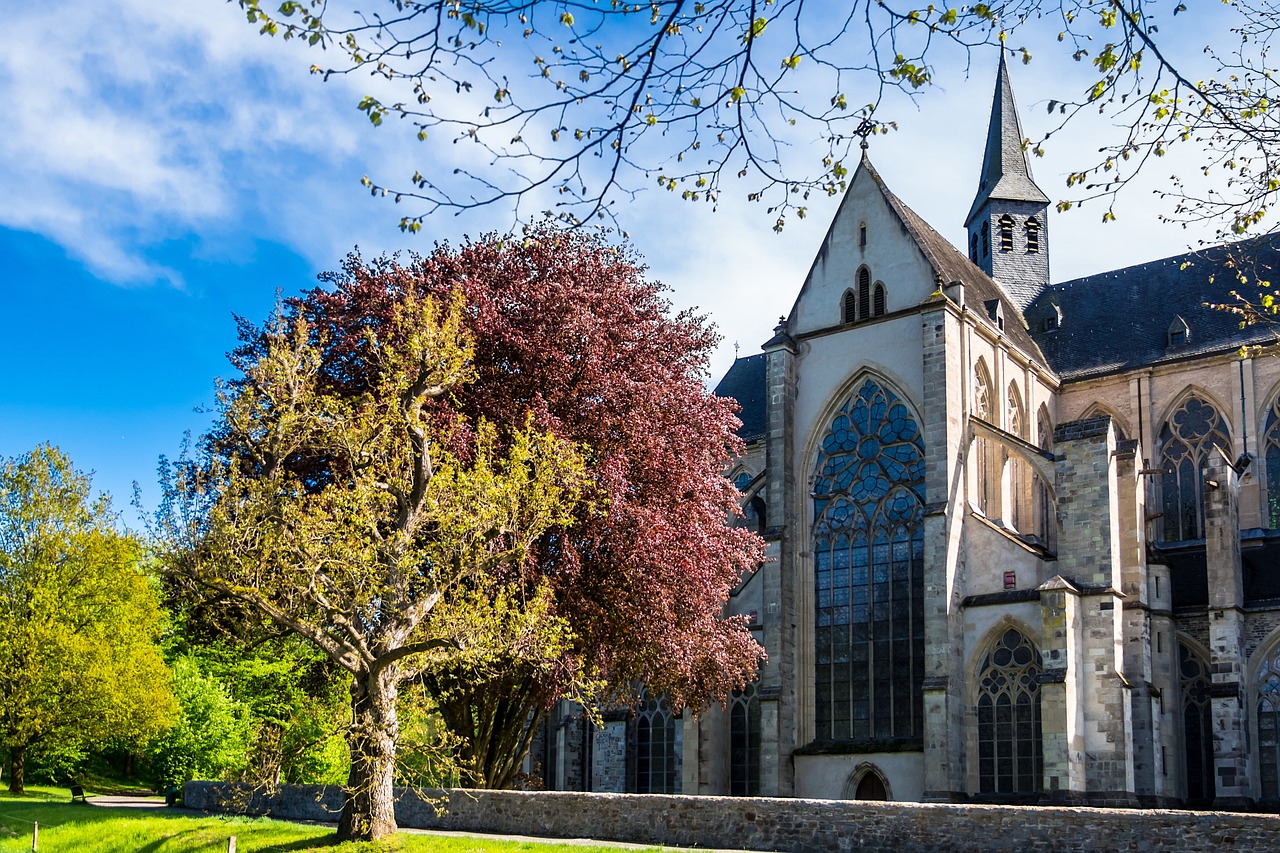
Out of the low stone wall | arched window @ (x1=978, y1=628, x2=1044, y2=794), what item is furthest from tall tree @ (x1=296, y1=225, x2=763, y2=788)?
arched window @ (x1=978, y1=628, x2=1044, y2=794)

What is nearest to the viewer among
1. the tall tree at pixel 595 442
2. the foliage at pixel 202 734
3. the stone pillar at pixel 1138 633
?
the tall tree at pixel 595 442

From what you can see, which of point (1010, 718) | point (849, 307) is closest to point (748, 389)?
point (849, 307)

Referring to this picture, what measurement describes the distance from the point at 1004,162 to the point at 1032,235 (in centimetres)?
264

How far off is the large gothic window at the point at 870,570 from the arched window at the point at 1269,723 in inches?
265

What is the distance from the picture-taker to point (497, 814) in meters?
19.4

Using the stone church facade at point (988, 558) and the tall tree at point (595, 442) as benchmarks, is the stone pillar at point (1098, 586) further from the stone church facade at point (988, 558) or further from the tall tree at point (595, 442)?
the tall tree at point (595, 442)

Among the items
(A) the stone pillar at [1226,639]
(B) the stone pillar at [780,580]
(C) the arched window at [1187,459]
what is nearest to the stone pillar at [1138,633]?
(A) the stone pillar at [1226,639]

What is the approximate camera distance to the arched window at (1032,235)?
38.7m

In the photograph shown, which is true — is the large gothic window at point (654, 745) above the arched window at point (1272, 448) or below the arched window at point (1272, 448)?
below

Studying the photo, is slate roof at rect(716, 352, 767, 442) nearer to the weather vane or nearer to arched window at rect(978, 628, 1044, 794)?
arched window at rect(978, 628, 1044, 794)

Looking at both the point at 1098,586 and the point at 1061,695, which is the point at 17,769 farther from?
the point at 1098,586

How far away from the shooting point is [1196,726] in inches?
1030

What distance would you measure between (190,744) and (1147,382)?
92.1ft

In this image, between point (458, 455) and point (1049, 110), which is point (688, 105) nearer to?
point (1049, 110)
